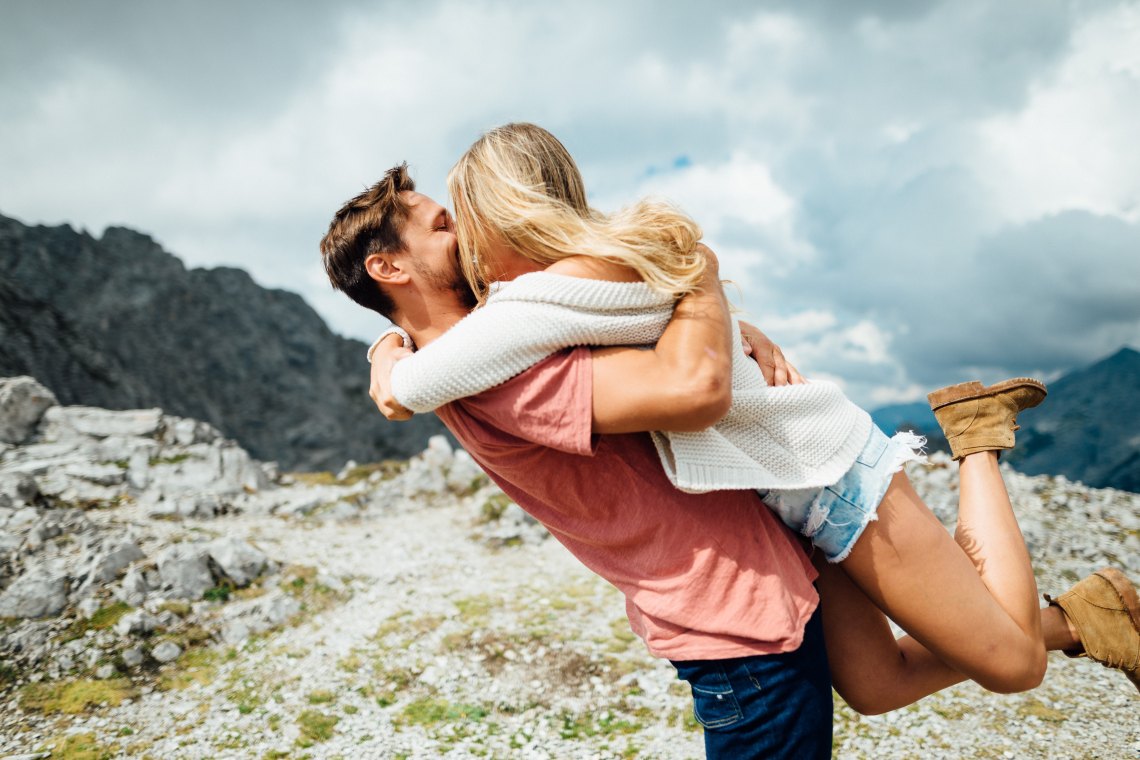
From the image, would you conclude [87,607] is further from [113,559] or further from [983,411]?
[983,411]

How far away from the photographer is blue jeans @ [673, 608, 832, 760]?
87.4 inches

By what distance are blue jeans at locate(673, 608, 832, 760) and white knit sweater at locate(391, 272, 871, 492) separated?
2.09 ft

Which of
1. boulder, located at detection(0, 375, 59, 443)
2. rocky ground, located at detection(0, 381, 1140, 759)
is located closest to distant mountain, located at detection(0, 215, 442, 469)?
boulder, located at detection(0, 375, 59, 443)

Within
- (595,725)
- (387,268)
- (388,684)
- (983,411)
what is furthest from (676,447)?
(388,684)

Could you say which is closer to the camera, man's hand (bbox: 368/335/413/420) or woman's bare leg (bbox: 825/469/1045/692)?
woman's bare leg (bbox: 825/469/1045/692)

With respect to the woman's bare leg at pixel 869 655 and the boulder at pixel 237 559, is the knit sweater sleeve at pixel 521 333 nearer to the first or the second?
the woman's bare leg at pixel 869 655

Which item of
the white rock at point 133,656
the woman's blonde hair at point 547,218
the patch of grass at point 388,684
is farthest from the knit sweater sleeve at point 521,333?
the white rock at point 133,656

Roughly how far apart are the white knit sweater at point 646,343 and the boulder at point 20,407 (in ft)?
60.7

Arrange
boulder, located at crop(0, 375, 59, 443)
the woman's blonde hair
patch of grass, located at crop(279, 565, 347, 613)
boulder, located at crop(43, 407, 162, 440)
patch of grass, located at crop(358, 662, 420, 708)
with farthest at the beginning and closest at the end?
boulder, located at crop(43, 407, 162, 440)
boulder, located at crop(0, 375, 59, 443)
patch of grass, located at crop(279, 565, 347, 613)
patch of grass, located at crop(358, 662, 420, 708)
the woman's blonde hair

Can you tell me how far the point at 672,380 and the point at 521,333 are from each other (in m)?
0.48

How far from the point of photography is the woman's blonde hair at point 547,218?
2168 mm

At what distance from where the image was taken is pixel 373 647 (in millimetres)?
6957

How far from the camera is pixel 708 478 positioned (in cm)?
207

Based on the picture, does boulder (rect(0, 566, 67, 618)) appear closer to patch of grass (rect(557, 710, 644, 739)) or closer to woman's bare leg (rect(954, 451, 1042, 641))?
patch of grass (rect(557, 710, 644, 739))
